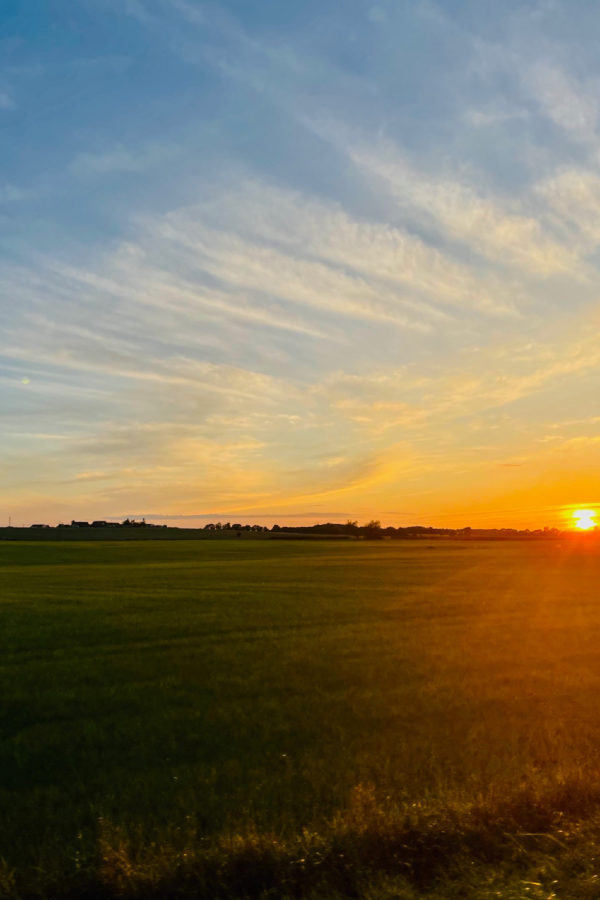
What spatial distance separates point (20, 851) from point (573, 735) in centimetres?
959

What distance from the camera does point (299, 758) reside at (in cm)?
1250

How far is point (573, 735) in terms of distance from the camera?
13.7 metres

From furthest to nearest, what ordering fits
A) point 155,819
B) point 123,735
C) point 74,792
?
point 123,735
point 74,792
point 155,819

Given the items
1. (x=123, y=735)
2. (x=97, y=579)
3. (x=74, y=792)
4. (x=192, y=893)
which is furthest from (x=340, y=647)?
(x=97, y=579)

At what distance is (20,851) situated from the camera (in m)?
8.91

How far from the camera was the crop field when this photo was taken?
24.6ft

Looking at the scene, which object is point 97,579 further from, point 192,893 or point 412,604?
point 192,893

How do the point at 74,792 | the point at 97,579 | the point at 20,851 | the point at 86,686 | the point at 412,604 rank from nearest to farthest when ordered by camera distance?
the point at 20,851, the point at 74,792, the point at 86,686, the point at 412,604, the point at 97,579

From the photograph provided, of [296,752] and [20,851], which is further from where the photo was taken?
[296,752]

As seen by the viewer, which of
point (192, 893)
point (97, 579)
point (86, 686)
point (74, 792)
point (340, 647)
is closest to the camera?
point (192, 893)

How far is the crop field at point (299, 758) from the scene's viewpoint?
7.51 meters

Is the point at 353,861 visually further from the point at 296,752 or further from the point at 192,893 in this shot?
the point at 296,752

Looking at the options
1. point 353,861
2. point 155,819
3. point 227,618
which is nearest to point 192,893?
point 353,861

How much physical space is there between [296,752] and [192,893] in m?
5.79
